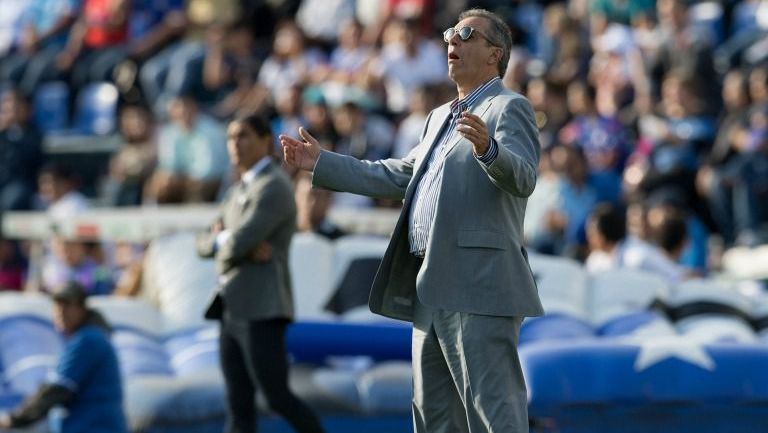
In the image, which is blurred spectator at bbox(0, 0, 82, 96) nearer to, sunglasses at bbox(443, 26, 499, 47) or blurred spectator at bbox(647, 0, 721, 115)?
blurred spectator at bbox(647, 0, 721, 115)

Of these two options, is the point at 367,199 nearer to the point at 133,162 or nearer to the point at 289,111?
the point at 289,111

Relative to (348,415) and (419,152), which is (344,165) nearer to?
(419,152)

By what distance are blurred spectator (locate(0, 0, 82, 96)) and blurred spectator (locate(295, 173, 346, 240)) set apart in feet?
23.5

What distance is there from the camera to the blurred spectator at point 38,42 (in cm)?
1594

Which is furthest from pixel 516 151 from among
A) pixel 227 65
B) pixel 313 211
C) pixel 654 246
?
pixel 227 65

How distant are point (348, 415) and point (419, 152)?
10.8 feet

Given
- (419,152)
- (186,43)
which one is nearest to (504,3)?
(186,43)

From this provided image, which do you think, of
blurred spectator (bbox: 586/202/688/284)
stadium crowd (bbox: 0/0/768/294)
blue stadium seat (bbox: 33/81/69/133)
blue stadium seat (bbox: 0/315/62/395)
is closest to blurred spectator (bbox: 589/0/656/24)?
stadium crowd (bbox: 0/0/768/294)

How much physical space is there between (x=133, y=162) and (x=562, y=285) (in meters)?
5.19

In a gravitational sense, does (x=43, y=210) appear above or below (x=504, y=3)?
below

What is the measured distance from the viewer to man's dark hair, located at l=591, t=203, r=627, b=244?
31.4 feet

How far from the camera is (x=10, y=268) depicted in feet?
39.5

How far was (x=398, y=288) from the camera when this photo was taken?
484cm

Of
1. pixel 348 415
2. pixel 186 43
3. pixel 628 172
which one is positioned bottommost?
pixel 348 415
